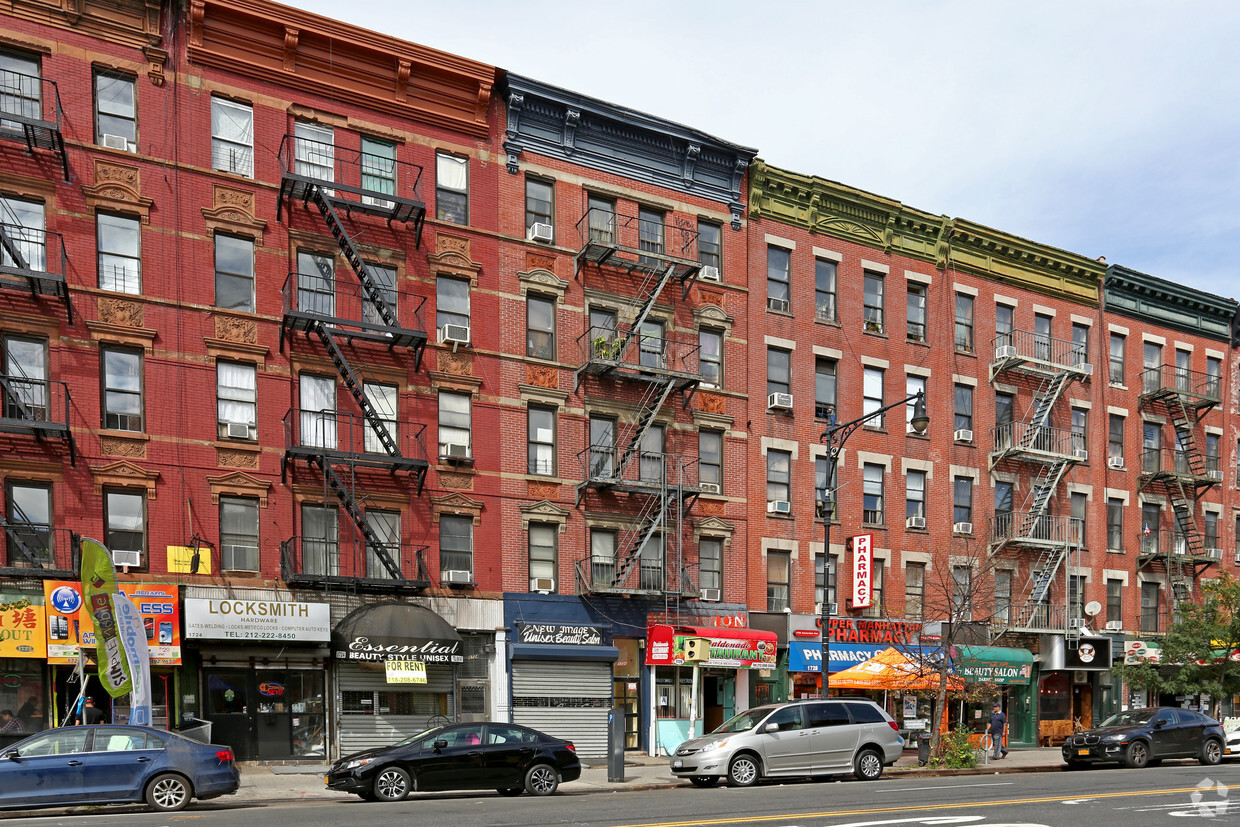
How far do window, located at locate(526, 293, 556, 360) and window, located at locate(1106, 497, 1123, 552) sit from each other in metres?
23.8

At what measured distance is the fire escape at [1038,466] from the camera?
38750 millimetres

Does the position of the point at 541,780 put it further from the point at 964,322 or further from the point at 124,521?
the point at 964,322

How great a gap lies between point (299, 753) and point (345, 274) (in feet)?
37.8

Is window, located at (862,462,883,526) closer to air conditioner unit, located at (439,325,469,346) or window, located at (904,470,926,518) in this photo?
window, located at (904,470,926,518)

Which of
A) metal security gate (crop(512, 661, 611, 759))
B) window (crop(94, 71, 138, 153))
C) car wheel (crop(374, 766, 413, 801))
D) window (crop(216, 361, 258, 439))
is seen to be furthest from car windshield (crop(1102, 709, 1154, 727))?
window (crop(94, 71, 138, 153))

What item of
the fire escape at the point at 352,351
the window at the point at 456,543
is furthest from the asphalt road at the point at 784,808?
the window at the point at 456,543

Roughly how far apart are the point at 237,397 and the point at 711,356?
45.2 ft

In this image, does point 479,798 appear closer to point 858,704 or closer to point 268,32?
point 858,704

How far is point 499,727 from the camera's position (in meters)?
20.0

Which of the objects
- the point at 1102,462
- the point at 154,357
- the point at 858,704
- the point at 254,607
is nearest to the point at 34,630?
the point at 254,607

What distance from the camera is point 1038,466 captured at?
40250mm

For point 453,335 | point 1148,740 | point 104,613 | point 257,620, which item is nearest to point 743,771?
point 257,620

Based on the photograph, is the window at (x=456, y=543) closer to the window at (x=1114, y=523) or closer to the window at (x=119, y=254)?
the window at (x=119, y=254)

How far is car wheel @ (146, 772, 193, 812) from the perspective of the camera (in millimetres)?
17125
